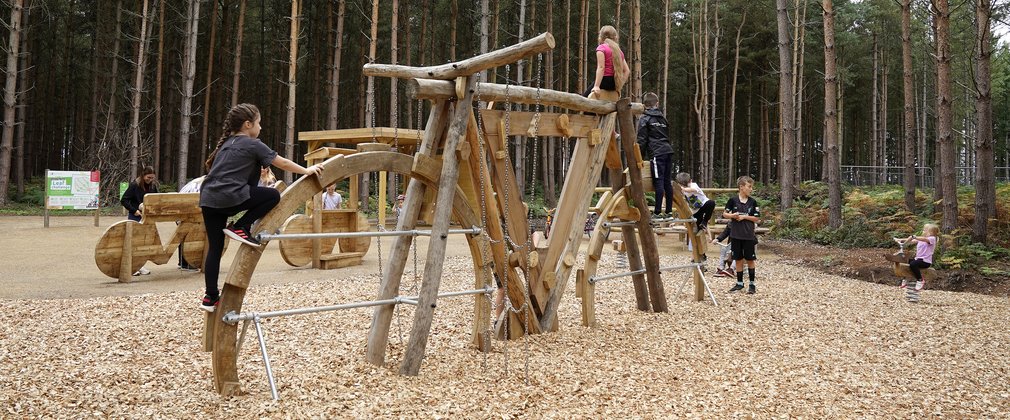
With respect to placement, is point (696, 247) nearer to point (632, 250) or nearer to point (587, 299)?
point (632, 250)

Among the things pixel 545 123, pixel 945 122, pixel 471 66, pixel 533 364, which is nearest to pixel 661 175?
pixel 545 123

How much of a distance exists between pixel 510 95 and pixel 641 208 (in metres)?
2.50

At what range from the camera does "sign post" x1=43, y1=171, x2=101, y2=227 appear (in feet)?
52.9

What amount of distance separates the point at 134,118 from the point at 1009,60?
46.0m

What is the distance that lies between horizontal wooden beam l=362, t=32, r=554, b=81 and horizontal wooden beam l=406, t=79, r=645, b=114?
0.30 ft

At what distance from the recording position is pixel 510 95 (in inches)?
202

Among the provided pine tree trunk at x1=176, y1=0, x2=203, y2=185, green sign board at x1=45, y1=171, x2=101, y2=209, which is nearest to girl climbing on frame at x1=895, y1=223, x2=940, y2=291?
green sign board at x1=45, y1=171, x2=101, y2=209

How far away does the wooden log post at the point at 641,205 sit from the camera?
6.60 metres

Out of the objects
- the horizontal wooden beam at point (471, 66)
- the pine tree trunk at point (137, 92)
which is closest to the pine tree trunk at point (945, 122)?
the horizontal wooden beam at point (471, 66)

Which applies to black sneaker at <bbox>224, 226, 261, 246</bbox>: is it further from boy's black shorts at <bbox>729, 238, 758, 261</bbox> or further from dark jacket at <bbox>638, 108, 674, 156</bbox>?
boy's black shorts at <bbox>729, 238, 758, 261</bbox>

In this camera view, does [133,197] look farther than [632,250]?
Yes

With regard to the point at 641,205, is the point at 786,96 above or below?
above

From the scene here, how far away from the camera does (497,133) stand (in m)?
5.36

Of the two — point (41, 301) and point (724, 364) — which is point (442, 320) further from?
point (41, 301)
